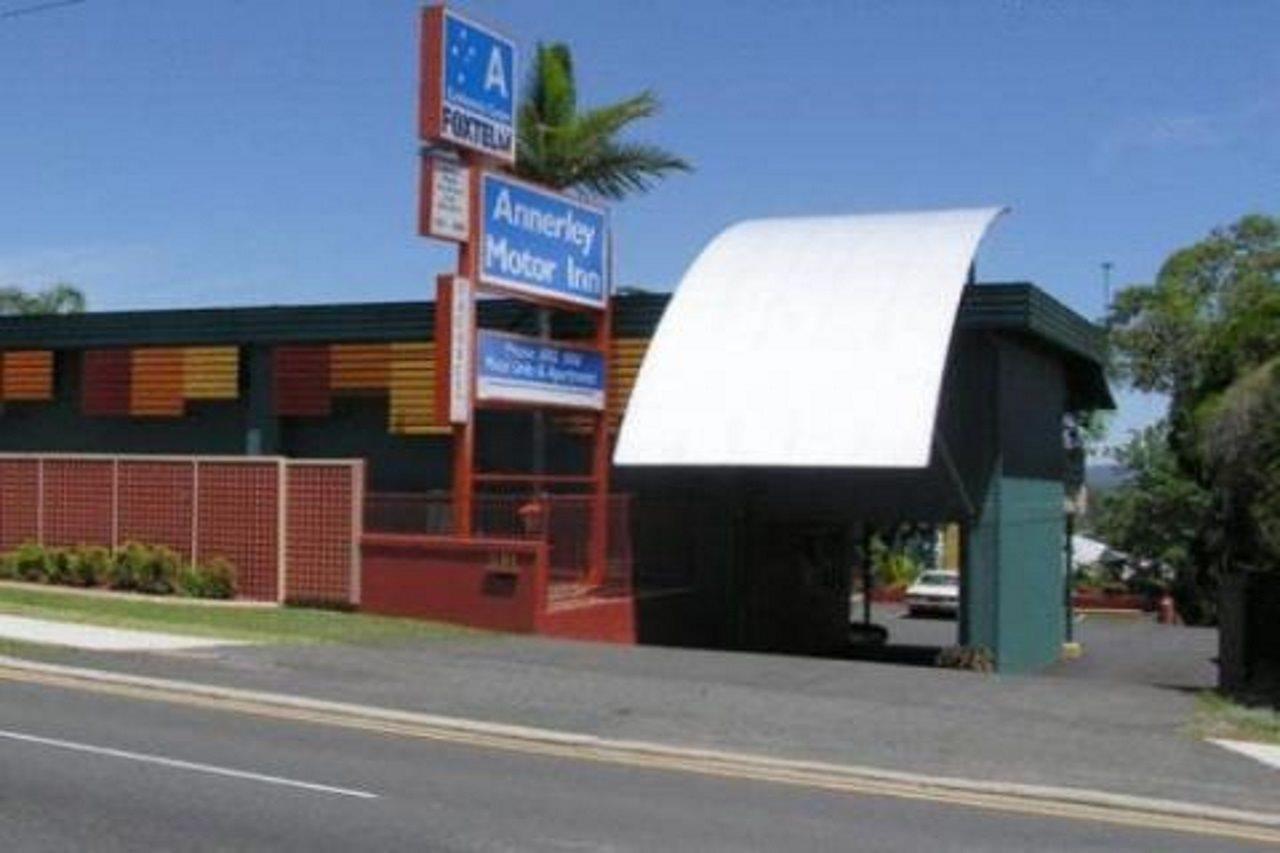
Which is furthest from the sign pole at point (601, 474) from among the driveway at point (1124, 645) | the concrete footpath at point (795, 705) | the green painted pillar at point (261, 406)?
the driveway at point (1124, 645)

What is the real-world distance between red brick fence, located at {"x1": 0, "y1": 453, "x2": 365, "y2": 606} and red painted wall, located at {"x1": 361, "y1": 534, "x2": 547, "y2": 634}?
471 mm

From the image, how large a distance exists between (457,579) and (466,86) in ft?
21.4

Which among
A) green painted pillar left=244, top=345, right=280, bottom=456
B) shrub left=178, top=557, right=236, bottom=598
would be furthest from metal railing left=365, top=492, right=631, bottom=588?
green painted pillar left=244, top=345, right=280, bottom=456

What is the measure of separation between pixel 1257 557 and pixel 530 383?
33.9 feet

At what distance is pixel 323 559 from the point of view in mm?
24609

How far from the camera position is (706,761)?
41.0 ft

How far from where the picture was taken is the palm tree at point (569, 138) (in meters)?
29.5

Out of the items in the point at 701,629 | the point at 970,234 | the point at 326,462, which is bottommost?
the point at 701,629

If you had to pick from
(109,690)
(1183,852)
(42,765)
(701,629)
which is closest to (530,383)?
(701,629)

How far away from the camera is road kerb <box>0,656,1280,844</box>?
35.3 ft

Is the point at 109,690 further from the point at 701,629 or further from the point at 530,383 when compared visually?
the point at 701,629

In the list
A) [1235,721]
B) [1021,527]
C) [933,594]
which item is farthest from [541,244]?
[933,594]

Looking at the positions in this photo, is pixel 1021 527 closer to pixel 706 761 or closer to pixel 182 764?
pixel 706 761

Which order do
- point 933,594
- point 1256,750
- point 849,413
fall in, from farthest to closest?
point 933,594 < point 849,413 < point 1256,750
